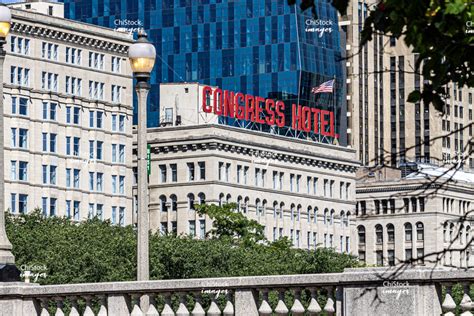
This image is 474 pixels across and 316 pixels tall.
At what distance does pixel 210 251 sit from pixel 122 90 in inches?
2177

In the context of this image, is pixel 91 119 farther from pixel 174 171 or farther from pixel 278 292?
pixel 278 292

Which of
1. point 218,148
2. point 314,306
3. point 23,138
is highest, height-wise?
point 23,138

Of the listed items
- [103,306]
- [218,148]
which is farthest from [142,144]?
[218,148]

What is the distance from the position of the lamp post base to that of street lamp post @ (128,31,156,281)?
2632 mm

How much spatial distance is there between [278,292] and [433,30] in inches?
666

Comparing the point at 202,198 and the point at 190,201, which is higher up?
the point at 202,198

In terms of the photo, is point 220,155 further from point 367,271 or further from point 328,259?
point 367,271

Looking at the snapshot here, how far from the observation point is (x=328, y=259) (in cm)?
13488

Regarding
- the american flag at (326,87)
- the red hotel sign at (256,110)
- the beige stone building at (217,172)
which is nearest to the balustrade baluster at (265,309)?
the beige stone building at (217,172)

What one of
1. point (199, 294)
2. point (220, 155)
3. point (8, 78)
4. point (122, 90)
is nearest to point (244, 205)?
point (220, 155)

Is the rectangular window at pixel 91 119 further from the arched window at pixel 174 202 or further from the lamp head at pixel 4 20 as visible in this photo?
the lamp head at pixel 4 20

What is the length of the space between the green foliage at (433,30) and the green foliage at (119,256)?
296 ft

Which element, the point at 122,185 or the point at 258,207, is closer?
the point at 122,185

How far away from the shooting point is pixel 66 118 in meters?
169
